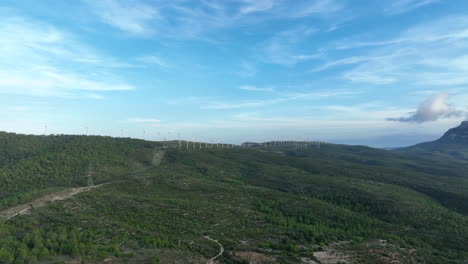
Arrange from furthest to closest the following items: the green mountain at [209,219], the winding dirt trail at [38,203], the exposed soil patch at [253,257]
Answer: the winding dirt trail at [38,203] < the green mountain at [209,219] < the exposed soil patch at [253,257]

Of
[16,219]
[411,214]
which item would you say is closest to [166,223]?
[16,219]

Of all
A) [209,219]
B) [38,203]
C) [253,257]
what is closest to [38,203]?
[38,203]

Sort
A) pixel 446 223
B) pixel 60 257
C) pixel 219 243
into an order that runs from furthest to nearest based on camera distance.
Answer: pixel 446 223, pixel 219 243, pixel 60 257

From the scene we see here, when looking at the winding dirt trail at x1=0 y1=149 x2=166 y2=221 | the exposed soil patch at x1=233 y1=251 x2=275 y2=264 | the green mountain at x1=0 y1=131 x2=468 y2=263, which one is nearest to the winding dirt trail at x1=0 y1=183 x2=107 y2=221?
the winding dirt trail at x1=0 y1=149 x2=166 y2=221

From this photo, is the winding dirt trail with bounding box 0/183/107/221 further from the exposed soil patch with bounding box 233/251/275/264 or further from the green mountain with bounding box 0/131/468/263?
the exposed soil patch with bounding box 233/251/275/264

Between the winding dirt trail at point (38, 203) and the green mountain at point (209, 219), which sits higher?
the winding dirt trail at point (38, 203)

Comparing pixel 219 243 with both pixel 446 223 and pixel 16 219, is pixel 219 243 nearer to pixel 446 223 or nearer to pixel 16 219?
pixel 16 219

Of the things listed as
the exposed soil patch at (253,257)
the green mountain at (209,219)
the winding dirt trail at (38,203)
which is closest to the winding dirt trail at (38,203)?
the winding dirt trail at (38,203)

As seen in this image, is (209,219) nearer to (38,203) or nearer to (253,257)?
(253,257)

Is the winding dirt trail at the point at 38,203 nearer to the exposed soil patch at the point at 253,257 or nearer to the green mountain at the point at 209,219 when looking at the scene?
the green mountain at the point at 209,219
